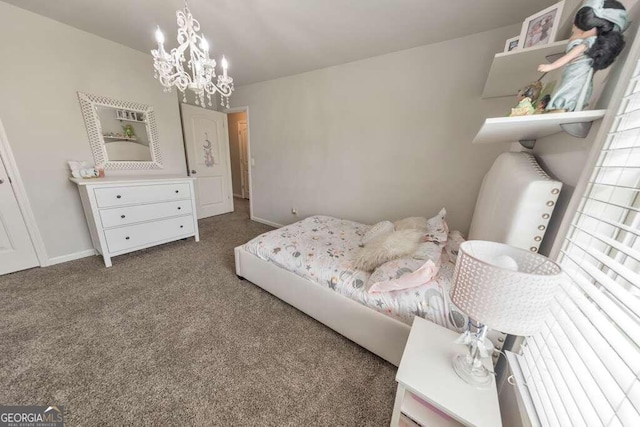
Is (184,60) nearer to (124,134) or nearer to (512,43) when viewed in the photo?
(124,134)

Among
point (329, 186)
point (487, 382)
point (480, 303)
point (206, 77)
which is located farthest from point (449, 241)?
point (206, 77)

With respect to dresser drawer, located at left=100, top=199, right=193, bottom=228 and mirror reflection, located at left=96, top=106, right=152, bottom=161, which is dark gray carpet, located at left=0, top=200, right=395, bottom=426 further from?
mirror reflection, located at left=96, top=106, right=152, bottom=161

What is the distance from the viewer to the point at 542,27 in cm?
107

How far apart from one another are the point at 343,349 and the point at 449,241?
1.23 meters

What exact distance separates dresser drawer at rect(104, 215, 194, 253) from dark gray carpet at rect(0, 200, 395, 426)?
1.27 ft

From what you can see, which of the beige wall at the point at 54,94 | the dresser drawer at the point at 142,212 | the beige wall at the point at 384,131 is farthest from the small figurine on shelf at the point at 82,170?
the beige wall at the point at 384,131

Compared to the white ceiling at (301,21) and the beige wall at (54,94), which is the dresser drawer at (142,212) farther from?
the white ceiling at (301,21)

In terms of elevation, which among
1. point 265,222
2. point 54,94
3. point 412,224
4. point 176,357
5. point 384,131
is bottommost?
point 176,357

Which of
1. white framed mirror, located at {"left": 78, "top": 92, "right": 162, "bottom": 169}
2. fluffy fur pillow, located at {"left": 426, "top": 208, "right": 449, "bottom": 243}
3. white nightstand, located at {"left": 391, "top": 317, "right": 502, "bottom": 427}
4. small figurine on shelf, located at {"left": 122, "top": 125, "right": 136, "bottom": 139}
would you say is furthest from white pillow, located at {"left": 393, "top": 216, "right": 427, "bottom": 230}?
small figurine on shelf, located at {"left": 122, "top": 125, "right": 136, "bottom": 139}

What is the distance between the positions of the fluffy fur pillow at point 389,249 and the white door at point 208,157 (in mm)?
3513

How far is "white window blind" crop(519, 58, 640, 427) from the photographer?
0.51 meters

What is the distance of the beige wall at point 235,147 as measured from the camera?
5.46 meters

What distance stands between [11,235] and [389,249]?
145 inches

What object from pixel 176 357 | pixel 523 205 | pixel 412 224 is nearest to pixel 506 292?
pixel 523 205
